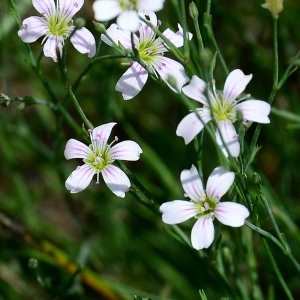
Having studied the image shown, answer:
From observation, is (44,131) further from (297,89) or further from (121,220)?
(297,89)

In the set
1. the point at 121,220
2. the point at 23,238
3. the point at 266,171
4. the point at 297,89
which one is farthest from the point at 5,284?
the point at 297,89

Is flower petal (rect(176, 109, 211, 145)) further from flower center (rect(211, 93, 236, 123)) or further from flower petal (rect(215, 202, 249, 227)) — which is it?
flower petal (rect(215, 202, 249, 227))

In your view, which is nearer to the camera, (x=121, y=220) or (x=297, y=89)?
(x=121, y=220)

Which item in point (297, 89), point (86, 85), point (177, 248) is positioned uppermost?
point (297, 89)

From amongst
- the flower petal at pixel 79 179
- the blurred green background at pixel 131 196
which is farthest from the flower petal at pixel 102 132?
the blurred green background at pixel 131 196

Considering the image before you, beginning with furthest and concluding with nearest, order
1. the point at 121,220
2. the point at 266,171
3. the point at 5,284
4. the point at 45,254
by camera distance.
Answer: the point at 266,171, the point at 121,220, the point at 5,284, the point at 45,254

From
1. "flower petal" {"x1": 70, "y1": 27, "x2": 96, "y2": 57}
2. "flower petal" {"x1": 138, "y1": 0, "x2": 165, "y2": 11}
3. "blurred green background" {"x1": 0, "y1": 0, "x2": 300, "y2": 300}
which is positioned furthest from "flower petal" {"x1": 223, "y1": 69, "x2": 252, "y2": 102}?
"blurred green background" {"x1": 0, "y1": 0, "x2": 300, "y2": 300}

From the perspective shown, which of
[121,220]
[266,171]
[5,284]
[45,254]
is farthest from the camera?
[266,171]

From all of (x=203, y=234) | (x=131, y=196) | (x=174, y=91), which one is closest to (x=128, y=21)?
(x=174, y=91)
